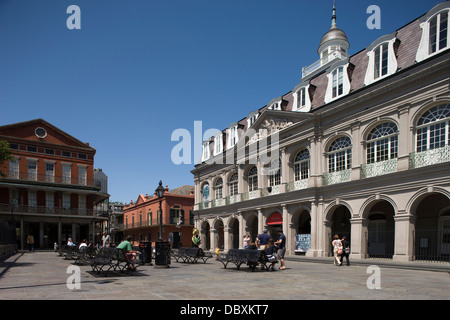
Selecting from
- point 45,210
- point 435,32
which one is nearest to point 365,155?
point 435,32

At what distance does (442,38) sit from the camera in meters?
17.7

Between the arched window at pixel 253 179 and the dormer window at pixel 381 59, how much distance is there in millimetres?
12560

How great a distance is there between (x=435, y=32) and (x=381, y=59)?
10.6 ft

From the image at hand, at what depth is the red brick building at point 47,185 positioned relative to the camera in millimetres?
36875

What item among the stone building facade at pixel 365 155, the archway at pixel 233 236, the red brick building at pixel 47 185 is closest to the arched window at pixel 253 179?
the stone building facade at pixel 365 155

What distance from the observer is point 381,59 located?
68.6 ft

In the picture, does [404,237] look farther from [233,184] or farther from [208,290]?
[233,184]

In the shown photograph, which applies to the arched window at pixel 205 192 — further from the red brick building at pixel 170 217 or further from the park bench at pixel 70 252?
the park bench at pixel 70 252

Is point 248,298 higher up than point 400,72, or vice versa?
point 400,72

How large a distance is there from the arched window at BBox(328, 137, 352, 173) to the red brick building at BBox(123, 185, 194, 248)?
26161 millimetres
